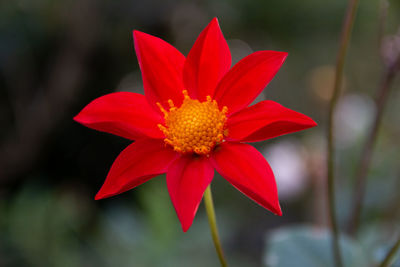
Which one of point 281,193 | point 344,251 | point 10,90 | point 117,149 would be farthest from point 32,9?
point 344,251

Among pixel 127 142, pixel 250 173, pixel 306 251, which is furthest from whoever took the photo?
pixel 127 142

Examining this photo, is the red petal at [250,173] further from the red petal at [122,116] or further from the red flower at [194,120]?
the red petal at [122,116]

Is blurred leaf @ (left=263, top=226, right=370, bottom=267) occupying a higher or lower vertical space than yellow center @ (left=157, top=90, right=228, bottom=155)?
lower

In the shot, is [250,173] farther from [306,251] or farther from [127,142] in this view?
[127,142]

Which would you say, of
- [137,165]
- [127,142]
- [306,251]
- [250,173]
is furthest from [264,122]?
[127,142]

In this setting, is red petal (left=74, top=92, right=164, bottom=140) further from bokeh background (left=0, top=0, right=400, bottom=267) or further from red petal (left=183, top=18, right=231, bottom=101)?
bokeh background (left=0, top=0, right=400, bottom=267)

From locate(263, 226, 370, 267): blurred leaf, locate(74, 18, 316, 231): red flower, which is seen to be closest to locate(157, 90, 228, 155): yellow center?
locate(74, 18, 316, 231): red flower

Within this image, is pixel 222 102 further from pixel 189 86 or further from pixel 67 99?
pixel 67 99
